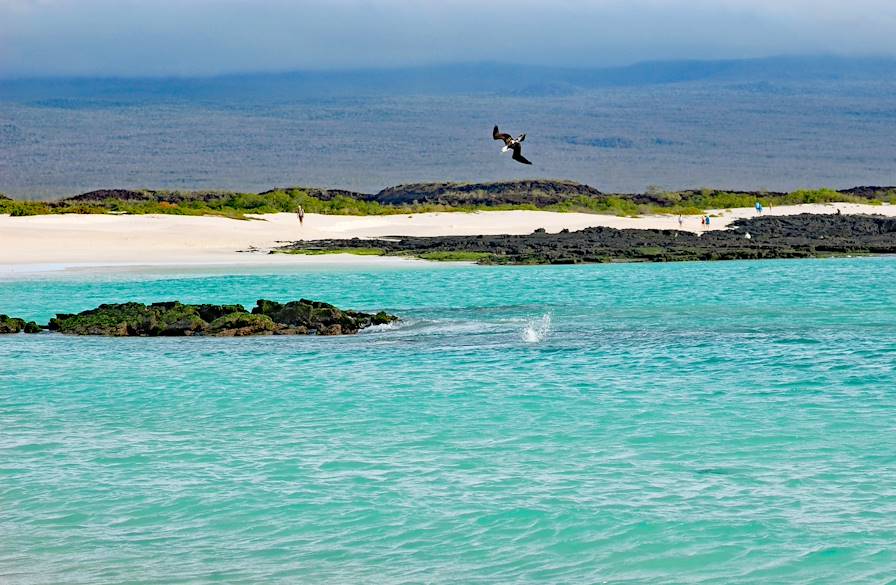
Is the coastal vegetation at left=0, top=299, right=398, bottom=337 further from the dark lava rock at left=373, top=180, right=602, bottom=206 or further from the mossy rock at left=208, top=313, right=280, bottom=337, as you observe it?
the dark lava rock at left=373, top=180, right=602, bottom=206

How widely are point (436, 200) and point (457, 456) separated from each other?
91.1m

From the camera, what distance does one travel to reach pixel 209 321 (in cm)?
2348

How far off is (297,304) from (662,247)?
92.1 feet

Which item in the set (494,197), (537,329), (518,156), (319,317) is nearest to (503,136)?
(518,156)

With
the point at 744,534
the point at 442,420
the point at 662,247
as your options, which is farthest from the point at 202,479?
the point at 662,247

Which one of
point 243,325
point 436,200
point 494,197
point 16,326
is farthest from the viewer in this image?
point 436,200

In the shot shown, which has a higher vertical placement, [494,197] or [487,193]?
[487,193]

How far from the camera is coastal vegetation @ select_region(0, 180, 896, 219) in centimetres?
7100

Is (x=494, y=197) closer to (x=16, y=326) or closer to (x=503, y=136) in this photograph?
(x=16, y=326)

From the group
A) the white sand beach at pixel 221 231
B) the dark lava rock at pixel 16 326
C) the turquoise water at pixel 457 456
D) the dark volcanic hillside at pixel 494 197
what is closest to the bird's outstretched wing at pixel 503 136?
the turquoise water at pixel 457 456

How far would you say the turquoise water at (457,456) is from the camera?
877cm

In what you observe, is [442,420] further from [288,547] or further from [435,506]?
[288,547]

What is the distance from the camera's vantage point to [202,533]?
9.41 metres

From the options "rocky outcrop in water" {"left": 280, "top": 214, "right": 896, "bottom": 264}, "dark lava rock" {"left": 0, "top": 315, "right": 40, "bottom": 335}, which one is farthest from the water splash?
"rocky outcrop in water" {"left": 280, "top": 214, "right": 896, "bottom": 264}
